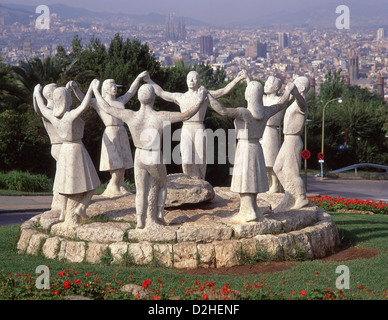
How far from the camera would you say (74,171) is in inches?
415

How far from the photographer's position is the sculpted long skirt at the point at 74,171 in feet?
34.7

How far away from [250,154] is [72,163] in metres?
3.23

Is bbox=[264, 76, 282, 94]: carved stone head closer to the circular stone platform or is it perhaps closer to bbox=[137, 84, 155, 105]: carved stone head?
the circular stone platform

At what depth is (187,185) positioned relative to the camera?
12.0 m

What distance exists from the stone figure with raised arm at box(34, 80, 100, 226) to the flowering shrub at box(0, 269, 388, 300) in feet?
8.18

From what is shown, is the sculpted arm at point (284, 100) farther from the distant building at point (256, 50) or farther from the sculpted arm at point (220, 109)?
the distant building at point (256, 50)

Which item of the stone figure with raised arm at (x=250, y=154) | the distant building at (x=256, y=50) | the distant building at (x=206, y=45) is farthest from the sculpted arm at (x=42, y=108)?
the distant building at (x=256, y=50)

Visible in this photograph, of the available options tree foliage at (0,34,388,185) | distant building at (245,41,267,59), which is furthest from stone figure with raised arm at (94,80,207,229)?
distant building at (245,41,267,59)

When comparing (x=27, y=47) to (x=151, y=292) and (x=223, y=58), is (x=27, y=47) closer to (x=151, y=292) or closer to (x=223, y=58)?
(x=223, y=58)

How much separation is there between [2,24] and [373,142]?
33.7 metres

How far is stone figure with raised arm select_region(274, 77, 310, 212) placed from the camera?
1164 centimetres

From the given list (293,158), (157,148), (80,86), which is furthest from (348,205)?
(80,86)
